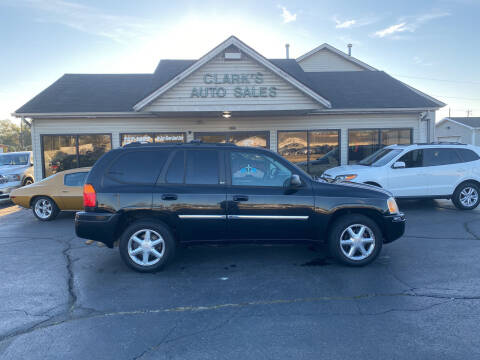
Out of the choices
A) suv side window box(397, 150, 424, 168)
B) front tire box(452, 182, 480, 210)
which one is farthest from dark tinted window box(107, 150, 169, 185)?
front tire box(452, 182, 480, 210)

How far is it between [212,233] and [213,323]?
1701mm

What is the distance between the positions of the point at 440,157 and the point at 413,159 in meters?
0.77

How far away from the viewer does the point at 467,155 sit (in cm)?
982

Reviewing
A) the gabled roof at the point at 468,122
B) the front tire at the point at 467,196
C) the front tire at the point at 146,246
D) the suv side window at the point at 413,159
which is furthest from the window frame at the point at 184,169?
the gabled roof at the point at 468,122

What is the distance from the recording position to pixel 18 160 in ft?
48.8

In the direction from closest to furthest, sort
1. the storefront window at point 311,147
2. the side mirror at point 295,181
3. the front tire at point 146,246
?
the side mirror at point 295,181, the front tire at point 146,246, the storefront window at point 311,147

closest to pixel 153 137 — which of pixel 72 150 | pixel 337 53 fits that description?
pixel 72 150

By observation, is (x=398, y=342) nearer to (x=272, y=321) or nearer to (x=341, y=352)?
(x=341, y=352)

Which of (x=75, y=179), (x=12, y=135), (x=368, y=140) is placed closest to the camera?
(x=75, y=179)

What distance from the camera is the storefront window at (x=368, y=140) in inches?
559

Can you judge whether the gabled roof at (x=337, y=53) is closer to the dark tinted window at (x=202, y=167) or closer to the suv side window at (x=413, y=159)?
the suv side window at (x=413, y=159)

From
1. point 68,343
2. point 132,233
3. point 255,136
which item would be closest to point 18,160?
point 255,136

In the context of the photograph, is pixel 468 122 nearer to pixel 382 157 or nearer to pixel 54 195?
pixel 382 157

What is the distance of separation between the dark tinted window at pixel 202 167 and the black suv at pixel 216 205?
0.01 meters
